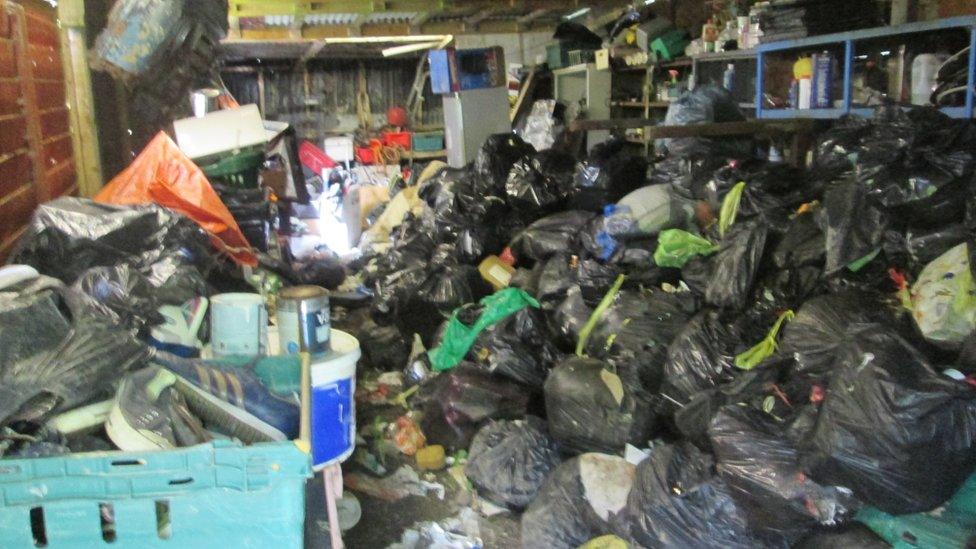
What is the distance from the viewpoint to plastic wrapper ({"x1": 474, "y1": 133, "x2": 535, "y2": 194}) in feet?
15.7

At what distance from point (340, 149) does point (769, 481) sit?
300 inches

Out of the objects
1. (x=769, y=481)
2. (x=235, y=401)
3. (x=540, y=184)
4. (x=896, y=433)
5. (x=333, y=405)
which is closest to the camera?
(x=235, y=401)

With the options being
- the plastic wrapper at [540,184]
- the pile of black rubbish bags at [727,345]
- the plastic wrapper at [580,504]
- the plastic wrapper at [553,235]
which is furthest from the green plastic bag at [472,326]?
the plastic wrapper at [580,504]

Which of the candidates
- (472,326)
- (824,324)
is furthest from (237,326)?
(472,326)

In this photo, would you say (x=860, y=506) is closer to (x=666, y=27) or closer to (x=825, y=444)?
(x=825, y=444)

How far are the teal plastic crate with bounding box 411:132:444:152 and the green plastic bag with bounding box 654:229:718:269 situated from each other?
19.9 ft

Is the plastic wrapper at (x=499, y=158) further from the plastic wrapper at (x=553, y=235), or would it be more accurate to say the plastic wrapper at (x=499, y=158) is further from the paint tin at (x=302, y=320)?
the paint tin at (x=302, y=320)

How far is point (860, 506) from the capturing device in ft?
6.63

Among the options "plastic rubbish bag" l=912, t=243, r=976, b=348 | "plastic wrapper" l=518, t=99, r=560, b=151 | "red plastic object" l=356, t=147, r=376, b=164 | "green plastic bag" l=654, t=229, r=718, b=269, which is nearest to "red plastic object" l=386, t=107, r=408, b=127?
"red plastic object" l=356, t=147, r=376, b=164

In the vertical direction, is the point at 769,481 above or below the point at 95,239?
below

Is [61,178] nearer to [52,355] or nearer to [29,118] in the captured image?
[29,118]

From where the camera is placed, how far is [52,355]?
1429 millimetres

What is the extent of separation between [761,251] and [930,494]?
1.21 metres

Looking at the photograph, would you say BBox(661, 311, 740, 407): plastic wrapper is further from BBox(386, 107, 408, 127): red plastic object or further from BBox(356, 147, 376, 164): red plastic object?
BBox(386, 107, 408, 127): red plastic object
